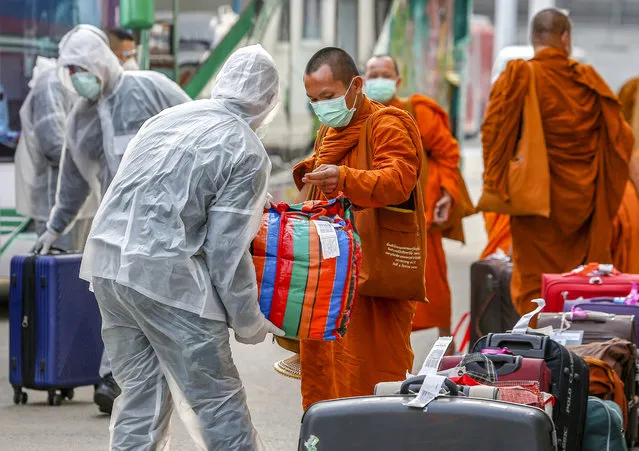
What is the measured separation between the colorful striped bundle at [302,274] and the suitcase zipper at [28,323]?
2.78m

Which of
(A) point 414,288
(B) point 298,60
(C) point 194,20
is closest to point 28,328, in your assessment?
(A) point 414,288

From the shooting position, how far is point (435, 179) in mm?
8273

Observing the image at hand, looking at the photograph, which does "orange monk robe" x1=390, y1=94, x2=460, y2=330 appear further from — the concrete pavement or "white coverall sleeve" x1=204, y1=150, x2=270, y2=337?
"white coverall sleeve" x1=204, y1=150, x2=270, y2=337

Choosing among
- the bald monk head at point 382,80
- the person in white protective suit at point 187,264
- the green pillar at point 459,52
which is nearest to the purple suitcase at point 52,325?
the bald monk head at point 382,80

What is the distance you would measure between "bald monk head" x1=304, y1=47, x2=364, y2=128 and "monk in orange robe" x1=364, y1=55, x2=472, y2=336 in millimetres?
2914

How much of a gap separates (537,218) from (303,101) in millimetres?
4725

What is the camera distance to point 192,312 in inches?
179

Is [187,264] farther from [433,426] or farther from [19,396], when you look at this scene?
[19,396]

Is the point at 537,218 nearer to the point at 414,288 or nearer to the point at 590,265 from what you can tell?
the point at 590,265

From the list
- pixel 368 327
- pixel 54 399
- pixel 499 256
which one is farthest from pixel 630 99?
pixel 368 327

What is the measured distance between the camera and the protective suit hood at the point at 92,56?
278 inches

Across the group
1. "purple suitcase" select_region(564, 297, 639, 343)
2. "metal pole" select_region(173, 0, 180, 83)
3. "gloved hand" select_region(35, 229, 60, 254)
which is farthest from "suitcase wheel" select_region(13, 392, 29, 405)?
"metal pole" select_region(173, 0, 180, 83)

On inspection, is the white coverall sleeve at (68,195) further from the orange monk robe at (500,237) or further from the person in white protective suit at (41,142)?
the orange monk robe at (500,237)

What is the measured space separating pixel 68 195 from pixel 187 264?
2.76 m
